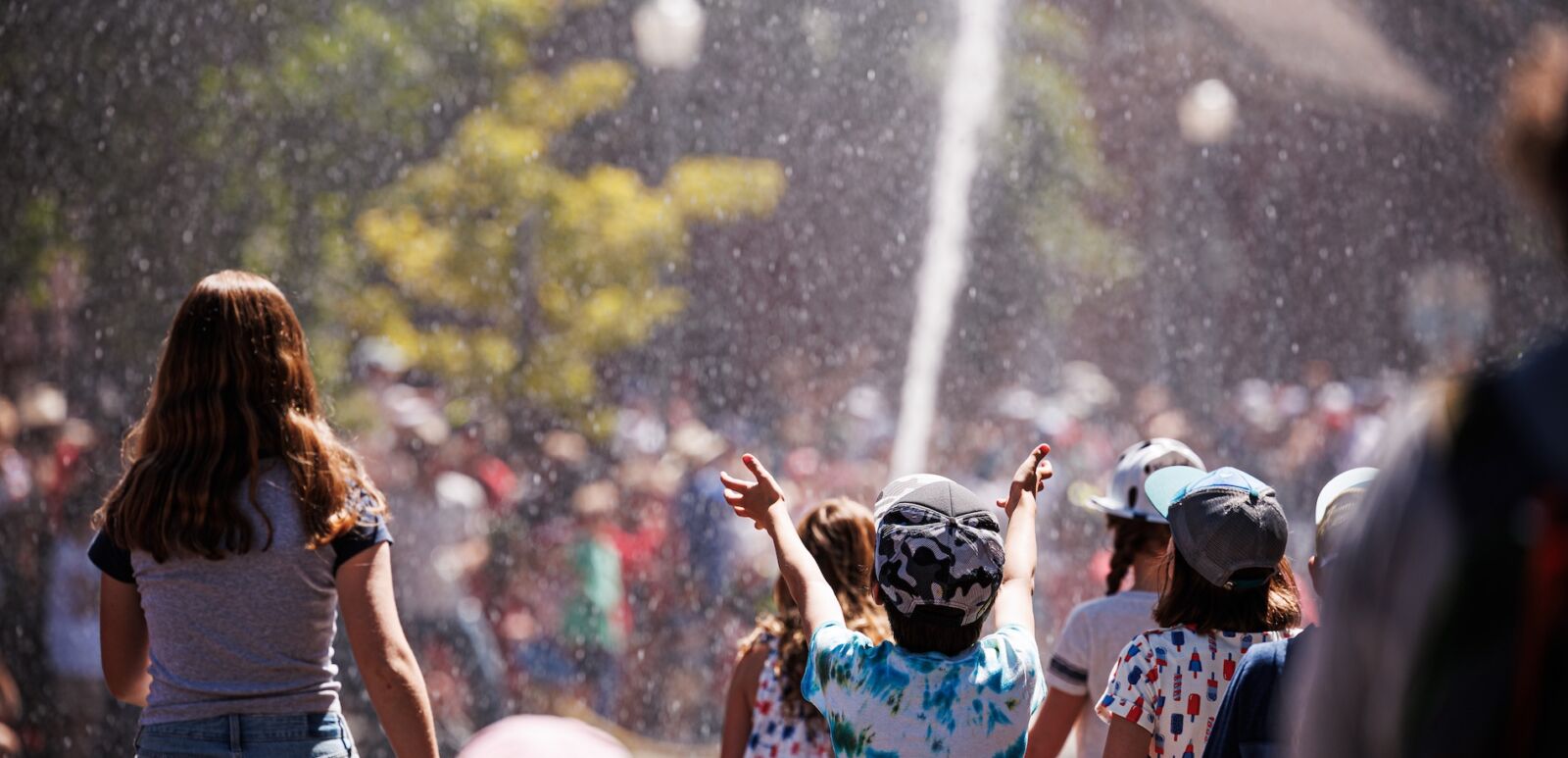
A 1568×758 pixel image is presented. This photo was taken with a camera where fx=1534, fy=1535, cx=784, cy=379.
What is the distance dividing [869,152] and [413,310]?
10.9 ft

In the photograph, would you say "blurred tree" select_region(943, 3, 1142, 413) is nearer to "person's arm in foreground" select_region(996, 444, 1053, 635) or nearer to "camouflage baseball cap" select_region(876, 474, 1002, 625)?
"person's arm in foreground" select_region(996, 444, 1053, 635)

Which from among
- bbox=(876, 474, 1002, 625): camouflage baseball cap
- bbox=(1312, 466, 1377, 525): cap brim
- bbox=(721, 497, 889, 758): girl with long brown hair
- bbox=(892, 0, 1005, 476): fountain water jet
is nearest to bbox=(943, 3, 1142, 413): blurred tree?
bbox=(892, 0, 1005, 476): fountain water jet

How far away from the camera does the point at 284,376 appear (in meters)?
2.35

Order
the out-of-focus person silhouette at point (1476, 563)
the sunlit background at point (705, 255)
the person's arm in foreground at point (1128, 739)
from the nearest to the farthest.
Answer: the out-of-focus person silhouette at point (1476, 563)
the person's arm in foreground at point (1128, 739)
the sunlit background at point (705, 255)

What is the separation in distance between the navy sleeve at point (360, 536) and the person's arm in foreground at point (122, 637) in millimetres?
330

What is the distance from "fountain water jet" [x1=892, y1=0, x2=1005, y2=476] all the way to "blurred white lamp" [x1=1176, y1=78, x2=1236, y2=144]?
165 cm

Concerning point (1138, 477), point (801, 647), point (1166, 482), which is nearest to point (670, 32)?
point (1138, 477)

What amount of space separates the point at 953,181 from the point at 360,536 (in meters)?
9.35

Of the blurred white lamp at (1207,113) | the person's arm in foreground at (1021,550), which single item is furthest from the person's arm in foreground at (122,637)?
the blurred white lamp at (1207,113)

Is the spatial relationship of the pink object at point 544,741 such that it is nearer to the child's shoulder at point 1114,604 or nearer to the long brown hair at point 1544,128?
the long brown hair at point 1544,128

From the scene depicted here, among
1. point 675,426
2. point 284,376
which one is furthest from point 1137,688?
point 675,426

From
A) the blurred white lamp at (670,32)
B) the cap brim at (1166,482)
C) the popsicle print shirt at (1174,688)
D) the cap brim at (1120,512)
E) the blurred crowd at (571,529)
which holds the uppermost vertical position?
the blurred white lamp at (670,32)

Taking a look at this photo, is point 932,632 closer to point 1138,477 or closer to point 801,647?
point 801,647

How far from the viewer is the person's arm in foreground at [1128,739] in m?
2.32
